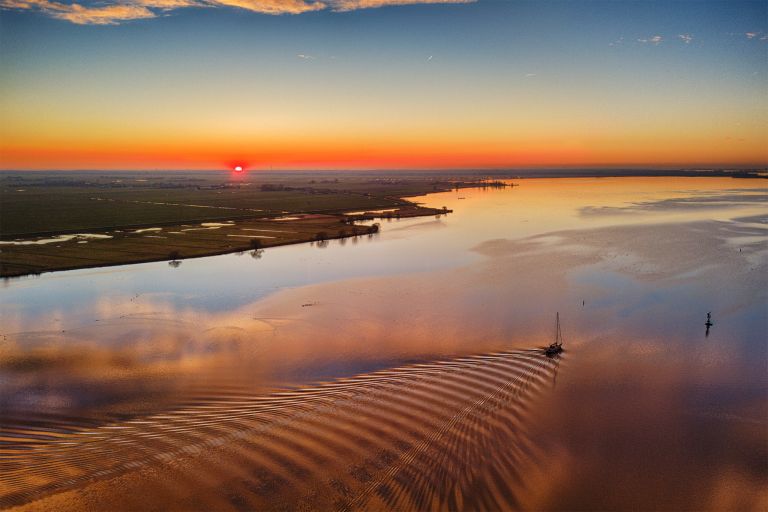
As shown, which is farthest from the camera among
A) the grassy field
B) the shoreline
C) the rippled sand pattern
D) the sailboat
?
the grassy field

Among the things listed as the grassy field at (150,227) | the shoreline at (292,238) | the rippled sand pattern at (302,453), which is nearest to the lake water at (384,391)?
the rippled sand pattern at (302,453)

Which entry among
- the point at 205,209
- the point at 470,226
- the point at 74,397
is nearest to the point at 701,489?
the point at 74,397

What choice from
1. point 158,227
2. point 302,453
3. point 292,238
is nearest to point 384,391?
point 302,453

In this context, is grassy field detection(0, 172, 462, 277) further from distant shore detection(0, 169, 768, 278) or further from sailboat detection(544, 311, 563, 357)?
sailboat detection(544, 311, 563, 357)

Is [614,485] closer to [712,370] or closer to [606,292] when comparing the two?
[712,370]

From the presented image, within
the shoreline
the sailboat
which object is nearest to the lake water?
the sailboat

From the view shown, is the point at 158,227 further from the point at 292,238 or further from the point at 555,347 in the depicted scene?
the point at 555,347

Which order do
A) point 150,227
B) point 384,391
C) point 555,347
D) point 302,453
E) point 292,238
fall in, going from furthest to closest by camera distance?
point 150,227 < point 292,238 < point 555,347 < point 384,391 < point 302,453
